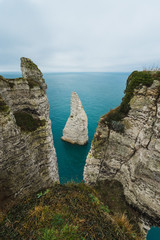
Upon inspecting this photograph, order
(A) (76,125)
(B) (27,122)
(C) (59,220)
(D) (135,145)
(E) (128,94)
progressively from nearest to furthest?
(C) (59,220), (E) (128,94), (D) (135,145), (B) (27,122), (A) (76,125)

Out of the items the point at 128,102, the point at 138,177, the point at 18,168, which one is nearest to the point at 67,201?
the point at 18,168

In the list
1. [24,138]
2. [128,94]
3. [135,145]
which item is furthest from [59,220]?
[128,94]

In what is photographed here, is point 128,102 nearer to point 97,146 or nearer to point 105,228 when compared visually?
point 97,146

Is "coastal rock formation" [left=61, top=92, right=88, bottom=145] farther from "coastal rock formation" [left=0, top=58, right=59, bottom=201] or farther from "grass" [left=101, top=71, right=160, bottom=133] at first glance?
"grass" [left=101, top=71, right=160, bottom=133]

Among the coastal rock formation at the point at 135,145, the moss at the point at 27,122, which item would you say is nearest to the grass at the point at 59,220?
the coastal rock formation at the point at 135,145

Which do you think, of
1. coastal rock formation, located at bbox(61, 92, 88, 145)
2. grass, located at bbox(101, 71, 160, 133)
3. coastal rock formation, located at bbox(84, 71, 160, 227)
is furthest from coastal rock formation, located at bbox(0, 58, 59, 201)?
coastal rock formation, located at bbox(61, 92, 88, 145)

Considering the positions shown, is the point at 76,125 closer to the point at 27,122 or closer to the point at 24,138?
the point at 27,122
